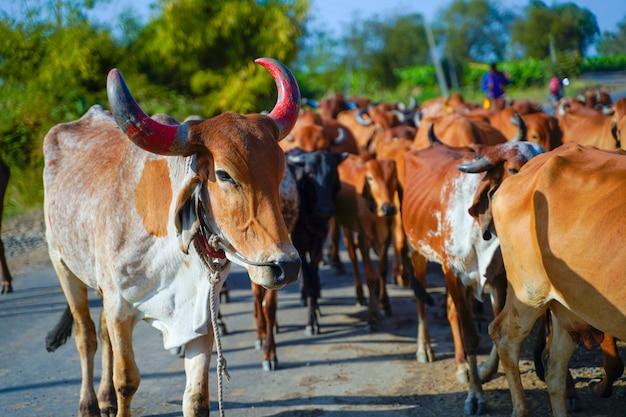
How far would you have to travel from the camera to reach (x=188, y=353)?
4086 millimetres

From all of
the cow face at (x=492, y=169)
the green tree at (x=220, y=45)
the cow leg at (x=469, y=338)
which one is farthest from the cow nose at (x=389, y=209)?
the green tree at (x=220, y=45)

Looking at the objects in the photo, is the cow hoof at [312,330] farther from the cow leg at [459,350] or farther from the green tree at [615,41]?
the green tree at [615,41]

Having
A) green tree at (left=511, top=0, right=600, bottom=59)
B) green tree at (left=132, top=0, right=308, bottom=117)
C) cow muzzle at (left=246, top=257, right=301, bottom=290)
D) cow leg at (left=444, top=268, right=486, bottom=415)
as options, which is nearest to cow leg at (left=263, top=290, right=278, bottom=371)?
cow leg at (left=444, top=268, right=486, bottom=415)

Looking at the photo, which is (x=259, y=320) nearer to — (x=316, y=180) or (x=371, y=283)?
(x=371, y=283)

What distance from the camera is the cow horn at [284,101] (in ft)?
12.8

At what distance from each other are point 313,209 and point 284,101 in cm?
340

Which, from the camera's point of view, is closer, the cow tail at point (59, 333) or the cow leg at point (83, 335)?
the cow leg at point (83, 335)

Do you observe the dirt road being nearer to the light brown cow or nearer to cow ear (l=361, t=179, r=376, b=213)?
the light brown cow

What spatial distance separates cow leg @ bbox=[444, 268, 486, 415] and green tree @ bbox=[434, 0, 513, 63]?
51.2 metres

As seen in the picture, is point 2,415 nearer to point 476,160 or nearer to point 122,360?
point 122,360

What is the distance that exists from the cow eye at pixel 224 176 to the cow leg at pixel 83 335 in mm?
2325

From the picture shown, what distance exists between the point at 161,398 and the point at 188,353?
5.89 ft

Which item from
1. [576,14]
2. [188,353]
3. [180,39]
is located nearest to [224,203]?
[188,353]

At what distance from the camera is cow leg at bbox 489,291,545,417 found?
14.3ft
